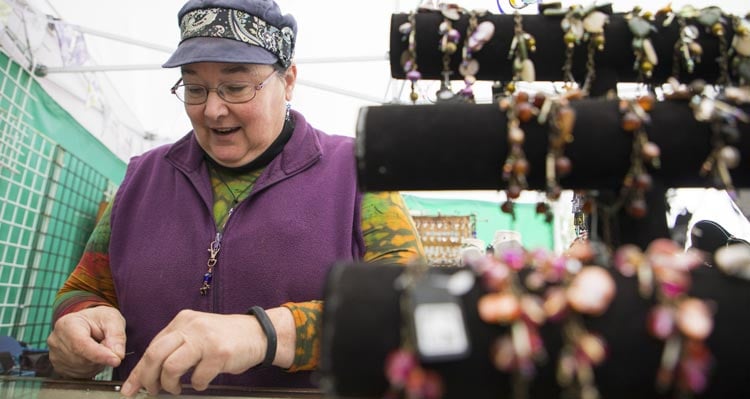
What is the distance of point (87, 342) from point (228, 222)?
0.95ft

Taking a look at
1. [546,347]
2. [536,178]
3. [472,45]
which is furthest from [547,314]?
[472,45]

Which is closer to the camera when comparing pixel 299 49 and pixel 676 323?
pixel 676 323

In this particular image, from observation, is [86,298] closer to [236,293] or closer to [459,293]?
[236,293]

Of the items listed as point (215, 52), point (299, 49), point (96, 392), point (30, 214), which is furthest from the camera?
point (299, 49)

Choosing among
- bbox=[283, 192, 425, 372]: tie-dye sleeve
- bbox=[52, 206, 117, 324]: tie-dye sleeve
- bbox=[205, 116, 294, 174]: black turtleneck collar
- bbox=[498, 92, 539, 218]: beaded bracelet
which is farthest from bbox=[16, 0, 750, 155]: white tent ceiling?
bbox=[498, 92, 539, 218]: beaded bracelet

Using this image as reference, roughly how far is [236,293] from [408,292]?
65cm

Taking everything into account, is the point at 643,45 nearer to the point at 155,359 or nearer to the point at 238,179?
the point at 155,359

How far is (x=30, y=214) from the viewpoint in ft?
6.96

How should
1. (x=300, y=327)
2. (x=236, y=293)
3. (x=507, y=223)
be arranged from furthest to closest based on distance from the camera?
(x=507, y=223) → (x=236, y=293) → (x=300, y=327)

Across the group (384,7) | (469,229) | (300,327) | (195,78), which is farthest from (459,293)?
(469,229)

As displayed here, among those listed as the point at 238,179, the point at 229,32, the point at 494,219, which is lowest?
the point at 238,179

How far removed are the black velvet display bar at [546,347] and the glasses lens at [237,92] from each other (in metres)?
0.73

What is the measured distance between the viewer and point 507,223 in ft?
12.8

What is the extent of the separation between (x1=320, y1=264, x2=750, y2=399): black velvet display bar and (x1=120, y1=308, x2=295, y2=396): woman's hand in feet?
1.05
